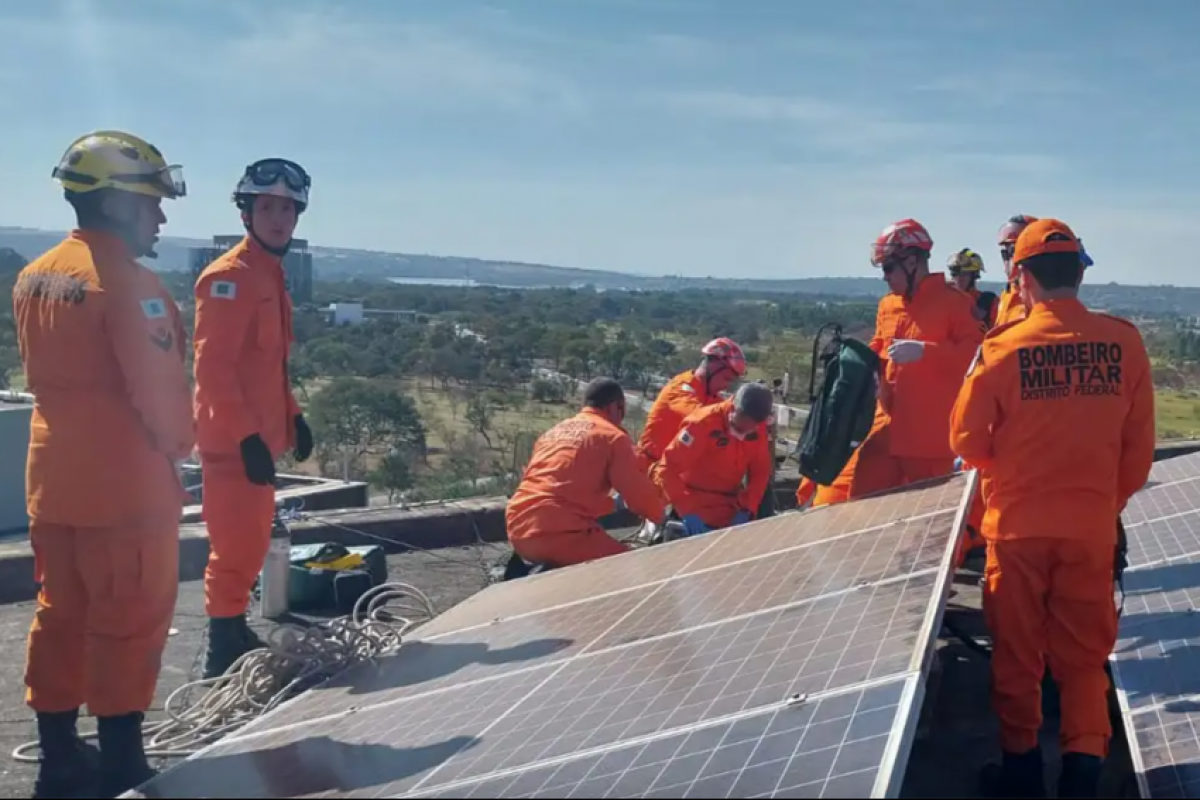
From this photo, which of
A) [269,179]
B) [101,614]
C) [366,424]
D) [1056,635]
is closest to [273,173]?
[269,179]

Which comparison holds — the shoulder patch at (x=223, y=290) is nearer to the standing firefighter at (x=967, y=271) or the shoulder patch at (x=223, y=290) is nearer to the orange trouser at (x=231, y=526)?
the orange trouser at (x=231, y=526)

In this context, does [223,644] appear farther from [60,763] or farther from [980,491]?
[980,491]

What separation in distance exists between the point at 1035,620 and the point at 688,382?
14.3 feet

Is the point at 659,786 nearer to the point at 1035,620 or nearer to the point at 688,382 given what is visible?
the point at 1035,620

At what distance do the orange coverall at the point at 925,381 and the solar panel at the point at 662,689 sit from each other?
975 mm

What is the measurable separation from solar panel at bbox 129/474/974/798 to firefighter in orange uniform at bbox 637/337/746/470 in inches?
110

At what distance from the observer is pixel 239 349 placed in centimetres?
566

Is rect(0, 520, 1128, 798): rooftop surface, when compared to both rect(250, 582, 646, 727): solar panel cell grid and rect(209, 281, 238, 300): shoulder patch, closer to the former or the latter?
rect(250, 582, 646, 727): solar panel cell grid

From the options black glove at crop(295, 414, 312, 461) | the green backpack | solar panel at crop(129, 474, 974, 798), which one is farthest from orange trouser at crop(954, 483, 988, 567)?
black glove at crop(295, 414, 312, 461)

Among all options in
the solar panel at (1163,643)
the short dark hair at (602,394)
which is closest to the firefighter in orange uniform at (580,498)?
the short dark hair at (602,394)

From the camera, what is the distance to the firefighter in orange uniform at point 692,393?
8.45 m

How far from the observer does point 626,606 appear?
16.0ft

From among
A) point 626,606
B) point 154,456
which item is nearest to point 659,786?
point 626,606

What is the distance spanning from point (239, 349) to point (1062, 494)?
346cm
